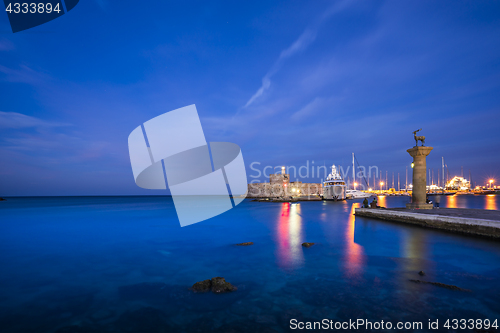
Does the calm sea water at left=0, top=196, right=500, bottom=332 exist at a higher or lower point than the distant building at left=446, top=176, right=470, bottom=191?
lower

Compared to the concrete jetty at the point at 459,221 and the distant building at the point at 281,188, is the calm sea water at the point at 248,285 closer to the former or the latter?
the concrete jetty at the point at 459,221

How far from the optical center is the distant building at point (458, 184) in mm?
135125

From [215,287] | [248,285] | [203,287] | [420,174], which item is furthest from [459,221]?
[203,287]

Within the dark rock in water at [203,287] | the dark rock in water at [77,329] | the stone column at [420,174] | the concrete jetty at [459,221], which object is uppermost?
the stone column at [420,174]

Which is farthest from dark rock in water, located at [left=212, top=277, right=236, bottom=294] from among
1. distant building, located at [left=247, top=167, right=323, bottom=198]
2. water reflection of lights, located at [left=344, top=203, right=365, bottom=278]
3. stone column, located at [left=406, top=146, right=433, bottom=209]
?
distant building, located at [left=247, top=167, right=323, bottom=198]

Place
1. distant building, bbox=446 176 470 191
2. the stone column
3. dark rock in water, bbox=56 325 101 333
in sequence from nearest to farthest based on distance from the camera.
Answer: dark rock in water, bbox=56 325 101 333, the stone column, distant building, bbox=446 176 470 191

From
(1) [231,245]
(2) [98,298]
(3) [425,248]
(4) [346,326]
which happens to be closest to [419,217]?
(3) [425,248]

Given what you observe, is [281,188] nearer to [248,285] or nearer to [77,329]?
[248,285]

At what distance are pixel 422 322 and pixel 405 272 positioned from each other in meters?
3.62

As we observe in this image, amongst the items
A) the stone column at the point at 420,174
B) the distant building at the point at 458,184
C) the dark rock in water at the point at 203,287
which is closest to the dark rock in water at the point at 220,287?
the dark rock in water at the point at 203,287

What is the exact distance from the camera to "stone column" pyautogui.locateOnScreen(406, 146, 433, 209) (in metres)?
19.4

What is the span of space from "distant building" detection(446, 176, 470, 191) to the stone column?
150 m

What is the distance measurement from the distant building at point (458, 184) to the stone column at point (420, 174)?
5889 inches

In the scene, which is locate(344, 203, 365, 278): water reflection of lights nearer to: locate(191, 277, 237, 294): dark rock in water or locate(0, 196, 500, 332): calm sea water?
locate(0, 196, 500, 332): calm sea water
